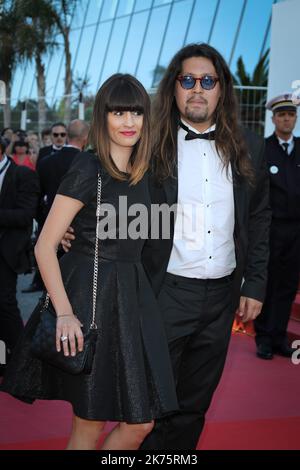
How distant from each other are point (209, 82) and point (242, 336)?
3.69 metres

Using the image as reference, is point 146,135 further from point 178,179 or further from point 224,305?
point 224,305

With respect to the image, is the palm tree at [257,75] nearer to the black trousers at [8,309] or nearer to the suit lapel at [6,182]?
the suit lapel at [6,182]

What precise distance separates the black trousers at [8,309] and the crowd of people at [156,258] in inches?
87.1

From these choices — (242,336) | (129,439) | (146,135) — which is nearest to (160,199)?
(146,135)

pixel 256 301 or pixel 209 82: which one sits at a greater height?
pixel 209 82

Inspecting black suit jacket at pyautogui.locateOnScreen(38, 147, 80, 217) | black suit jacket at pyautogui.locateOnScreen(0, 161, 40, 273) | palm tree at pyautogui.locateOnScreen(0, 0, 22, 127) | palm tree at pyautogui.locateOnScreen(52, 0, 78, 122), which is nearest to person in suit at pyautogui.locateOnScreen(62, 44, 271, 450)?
black suit jacket at pyautogui.locateOnScreen(0, 161, 40, 273)

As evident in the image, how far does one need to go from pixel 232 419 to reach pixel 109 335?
5.85ft

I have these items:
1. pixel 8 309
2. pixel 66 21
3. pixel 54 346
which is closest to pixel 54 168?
pixel 8 309

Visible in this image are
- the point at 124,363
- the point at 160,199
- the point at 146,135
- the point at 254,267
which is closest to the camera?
the point at 124,363

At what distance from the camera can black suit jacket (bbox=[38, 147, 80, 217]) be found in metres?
7.14

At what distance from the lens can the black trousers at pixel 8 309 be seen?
4.93 m

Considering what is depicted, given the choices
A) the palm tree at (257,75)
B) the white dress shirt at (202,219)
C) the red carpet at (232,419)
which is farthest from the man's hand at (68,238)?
the palm tree at (257,75)

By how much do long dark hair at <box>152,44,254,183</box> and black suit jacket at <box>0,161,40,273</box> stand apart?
2.06 meters

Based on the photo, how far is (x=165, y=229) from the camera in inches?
115
